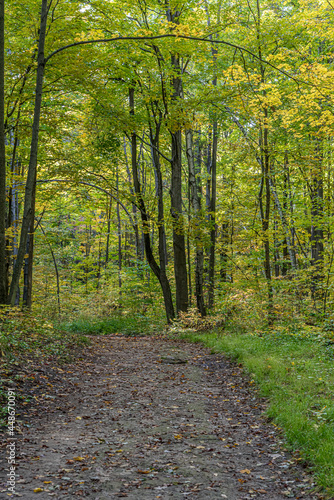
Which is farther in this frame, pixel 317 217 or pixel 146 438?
pixel 317 217

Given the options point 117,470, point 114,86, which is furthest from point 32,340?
point 114,86

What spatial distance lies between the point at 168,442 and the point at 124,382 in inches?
109

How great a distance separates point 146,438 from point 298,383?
8.50ft

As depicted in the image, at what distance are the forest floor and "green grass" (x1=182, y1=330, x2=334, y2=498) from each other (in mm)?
186

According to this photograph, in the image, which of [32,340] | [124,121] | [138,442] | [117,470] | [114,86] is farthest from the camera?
[114,86]

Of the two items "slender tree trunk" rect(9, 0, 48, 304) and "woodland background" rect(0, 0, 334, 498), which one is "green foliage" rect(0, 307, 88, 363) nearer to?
"woodland background" rect(0, 0, 334, 498)

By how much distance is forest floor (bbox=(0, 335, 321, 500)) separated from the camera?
11.1 feet

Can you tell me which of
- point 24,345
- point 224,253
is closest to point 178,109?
point 224,253

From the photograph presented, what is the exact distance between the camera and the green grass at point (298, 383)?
152 inches

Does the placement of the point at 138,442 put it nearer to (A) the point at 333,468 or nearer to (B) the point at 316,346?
(A) the point at 333,468

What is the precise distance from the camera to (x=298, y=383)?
5.70m

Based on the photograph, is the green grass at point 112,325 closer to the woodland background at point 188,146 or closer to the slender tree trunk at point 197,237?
the woodland background at point 188,146

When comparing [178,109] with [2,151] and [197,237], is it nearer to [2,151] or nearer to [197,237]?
[197,237]

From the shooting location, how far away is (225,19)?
37.7 feet
